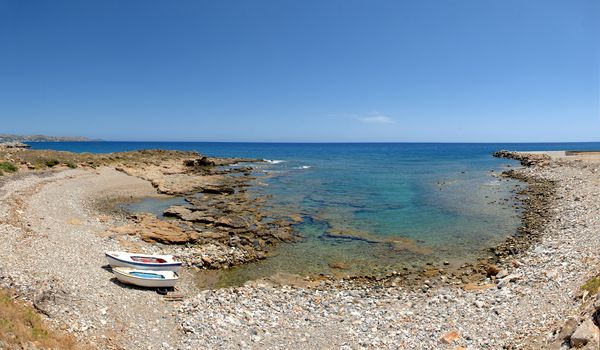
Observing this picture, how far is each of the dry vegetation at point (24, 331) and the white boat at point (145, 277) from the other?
4015 mm

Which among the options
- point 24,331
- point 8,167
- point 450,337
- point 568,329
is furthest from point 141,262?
point 8,167

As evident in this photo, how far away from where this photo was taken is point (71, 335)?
10.7 m

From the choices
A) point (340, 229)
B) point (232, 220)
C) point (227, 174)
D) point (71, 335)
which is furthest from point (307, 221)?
point (227, 174)

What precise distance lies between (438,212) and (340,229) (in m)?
11.0

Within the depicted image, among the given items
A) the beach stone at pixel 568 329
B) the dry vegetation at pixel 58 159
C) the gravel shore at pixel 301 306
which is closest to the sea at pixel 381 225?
the gravel shore at pixel 301 306

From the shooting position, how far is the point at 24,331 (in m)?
9.49

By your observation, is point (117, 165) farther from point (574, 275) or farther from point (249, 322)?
point (574, 275)

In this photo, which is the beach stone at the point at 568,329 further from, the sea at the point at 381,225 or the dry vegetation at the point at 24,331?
the dry vegetation at the point at 24,331

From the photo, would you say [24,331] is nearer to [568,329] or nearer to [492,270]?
[568,329]

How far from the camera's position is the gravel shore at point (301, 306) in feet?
37.9

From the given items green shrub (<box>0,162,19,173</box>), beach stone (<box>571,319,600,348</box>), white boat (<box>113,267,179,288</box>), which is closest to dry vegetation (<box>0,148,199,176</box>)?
green shrub (<box>0,162,19,173</box>)

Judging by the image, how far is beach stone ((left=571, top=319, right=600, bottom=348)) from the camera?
829 cm

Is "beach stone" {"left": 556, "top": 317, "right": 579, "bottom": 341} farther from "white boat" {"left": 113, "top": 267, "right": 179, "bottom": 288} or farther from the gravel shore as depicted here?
"white boat" {"left": 113, "top": 267, "right": 179, "bottom": 288}

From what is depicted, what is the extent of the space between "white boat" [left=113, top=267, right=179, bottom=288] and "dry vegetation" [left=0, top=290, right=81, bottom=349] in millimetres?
4015
